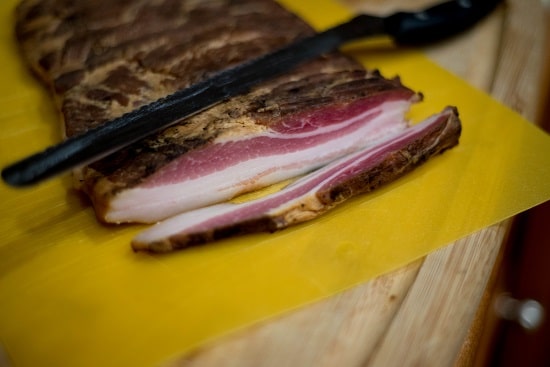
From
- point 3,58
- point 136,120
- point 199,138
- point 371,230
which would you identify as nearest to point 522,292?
point 371,230

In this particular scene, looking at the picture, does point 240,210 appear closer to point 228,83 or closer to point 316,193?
point 316,193

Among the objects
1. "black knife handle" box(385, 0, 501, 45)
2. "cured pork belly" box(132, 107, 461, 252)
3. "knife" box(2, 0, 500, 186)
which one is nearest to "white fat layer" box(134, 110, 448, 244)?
"cured pork belly" box(132, 107, 461, 252)

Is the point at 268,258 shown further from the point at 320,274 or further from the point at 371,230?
the point at 371,230

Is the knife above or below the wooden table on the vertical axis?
above

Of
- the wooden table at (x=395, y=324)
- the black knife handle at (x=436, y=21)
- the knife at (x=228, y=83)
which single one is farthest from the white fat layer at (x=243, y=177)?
the black knife handle at (x=436, y=21)

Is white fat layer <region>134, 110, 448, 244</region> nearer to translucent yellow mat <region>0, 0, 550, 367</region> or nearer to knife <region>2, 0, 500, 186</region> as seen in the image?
translucent yellow mat <region>0, 0, 550, 367</region>
